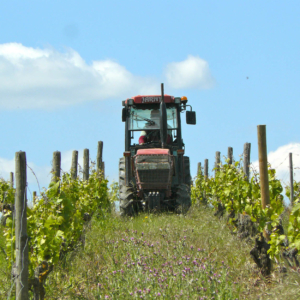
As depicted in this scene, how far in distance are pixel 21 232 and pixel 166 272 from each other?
152cm

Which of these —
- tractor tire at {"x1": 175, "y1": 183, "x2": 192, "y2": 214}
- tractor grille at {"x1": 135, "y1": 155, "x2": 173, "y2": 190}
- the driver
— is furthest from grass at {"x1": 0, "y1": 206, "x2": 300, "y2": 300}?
the driver

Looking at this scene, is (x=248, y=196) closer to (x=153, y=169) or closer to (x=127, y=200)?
(x=153, y=169)

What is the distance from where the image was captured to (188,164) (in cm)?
1067

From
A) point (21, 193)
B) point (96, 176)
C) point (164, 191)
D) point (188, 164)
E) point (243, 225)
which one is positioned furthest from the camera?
point (96, 176)

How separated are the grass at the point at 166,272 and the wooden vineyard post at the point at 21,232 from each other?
2.40 ft

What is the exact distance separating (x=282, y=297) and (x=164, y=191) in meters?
5.72

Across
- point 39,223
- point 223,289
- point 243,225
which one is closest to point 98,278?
point 39,223

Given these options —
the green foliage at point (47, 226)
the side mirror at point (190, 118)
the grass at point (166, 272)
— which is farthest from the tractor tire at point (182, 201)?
the green foliage at point (47, 226)

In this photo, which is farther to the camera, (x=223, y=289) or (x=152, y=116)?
(x=152, y=116)

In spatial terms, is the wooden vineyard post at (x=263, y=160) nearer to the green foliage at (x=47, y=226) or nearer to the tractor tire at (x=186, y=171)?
the green foliage at (x=47, y=226)

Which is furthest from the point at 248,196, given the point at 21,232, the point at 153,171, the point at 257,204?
the point at 21,232

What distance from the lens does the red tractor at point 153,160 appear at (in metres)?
9.57

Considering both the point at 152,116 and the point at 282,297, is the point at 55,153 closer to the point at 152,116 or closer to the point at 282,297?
the point at 152,116

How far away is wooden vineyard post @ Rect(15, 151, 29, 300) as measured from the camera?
4105mm
